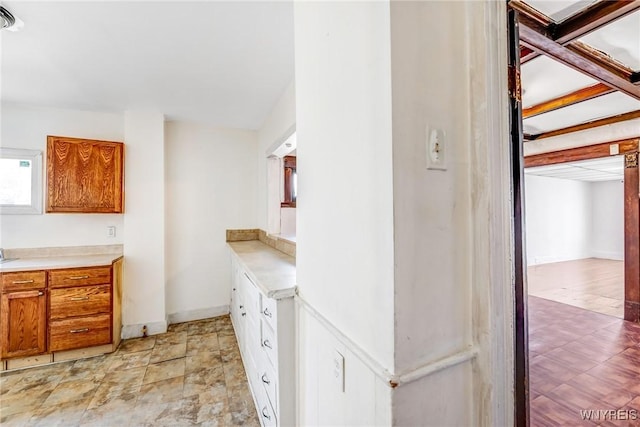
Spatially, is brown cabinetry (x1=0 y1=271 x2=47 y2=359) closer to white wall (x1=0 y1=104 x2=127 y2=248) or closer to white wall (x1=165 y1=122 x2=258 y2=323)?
white wall (x1=0 y1=104 x2=127 y2=248)

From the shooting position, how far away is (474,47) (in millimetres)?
783

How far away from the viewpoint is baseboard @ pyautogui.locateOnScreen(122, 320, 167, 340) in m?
2.93

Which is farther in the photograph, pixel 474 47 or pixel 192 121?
pixel 192 121

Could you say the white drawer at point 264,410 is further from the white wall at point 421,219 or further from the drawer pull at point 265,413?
the white wall at point 421,219

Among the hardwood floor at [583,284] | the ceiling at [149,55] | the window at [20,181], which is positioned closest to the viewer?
the ceiling at [149,55]

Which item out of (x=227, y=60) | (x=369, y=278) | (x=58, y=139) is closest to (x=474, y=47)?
(x=369, y=278)

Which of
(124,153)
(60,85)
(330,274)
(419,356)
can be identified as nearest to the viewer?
(419,356)

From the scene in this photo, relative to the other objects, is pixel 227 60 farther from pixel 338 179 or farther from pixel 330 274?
pixel 330 274

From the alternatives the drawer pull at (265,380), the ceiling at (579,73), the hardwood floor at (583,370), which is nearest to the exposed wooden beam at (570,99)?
the ceiling at (579,73)

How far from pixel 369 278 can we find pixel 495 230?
0.38 meters

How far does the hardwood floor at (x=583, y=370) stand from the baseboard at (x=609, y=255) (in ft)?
18.3

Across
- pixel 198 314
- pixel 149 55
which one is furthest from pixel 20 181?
pixel 198 314

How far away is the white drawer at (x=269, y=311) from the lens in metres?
Result: 1.30

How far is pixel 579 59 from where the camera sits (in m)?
1.71
